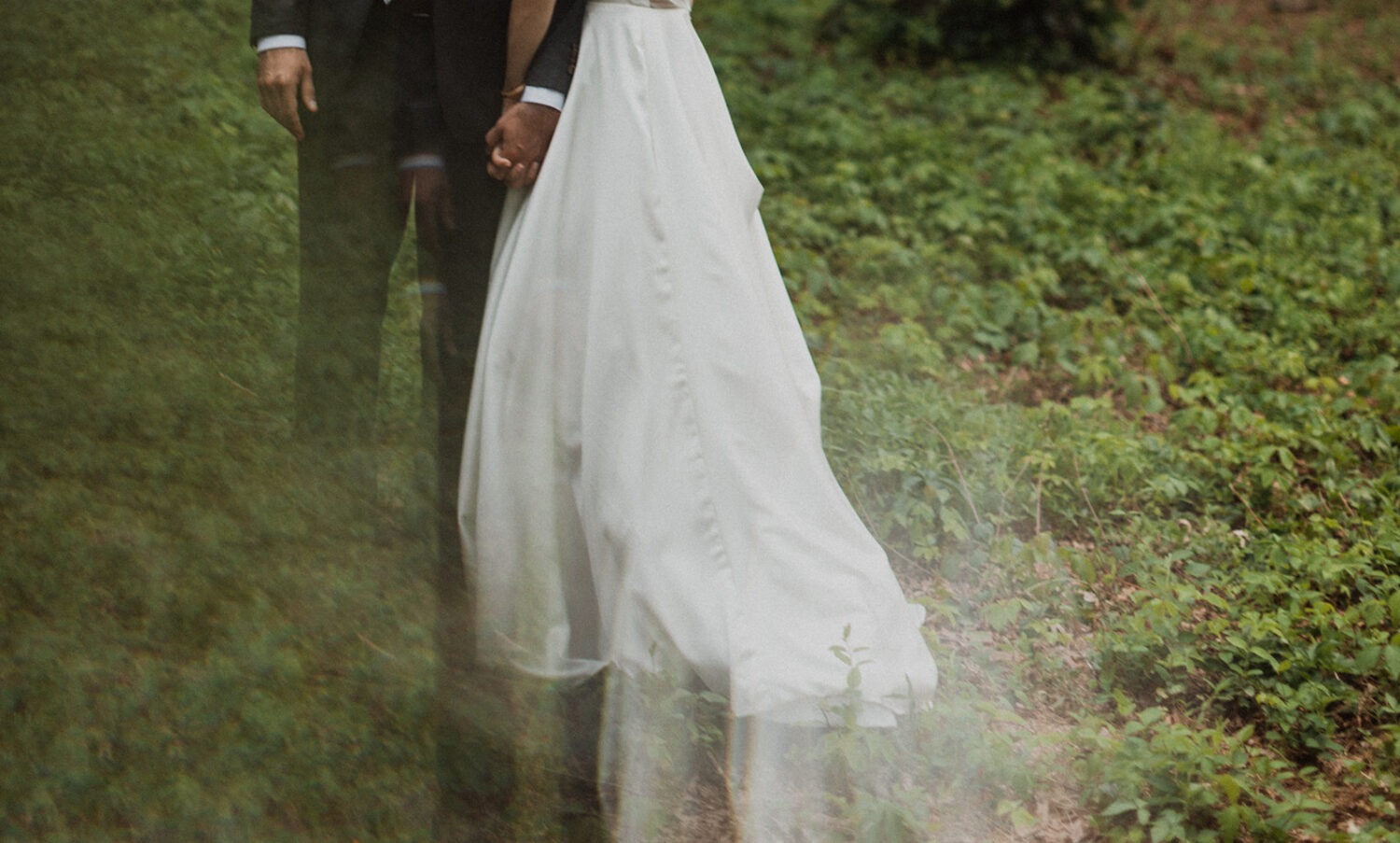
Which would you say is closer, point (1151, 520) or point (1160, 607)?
point (1160, 607)

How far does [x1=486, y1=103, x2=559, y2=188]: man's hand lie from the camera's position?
2.43 m

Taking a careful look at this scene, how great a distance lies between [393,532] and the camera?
2785 mm

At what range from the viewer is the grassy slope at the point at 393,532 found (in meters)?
2.28

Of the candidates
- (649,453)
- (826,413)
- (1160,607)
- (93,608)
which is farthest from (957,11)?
(93,608)

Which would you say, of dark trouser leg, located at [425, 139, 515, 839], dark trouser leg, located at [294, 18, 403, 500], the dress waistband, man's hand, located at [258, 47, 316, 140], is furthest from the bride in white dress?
man's hand, located at [258, 47, 316, 140]

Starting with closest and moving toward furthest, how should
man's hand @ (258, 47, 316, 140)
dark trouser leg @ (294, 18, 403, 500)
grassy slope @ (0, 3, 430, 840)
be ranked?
grassy slope @ (0, 3, 430, 840) < man's hand @ (258, 47, 316, 140) < dark trouser leg @ (294, 18, 403, 500)

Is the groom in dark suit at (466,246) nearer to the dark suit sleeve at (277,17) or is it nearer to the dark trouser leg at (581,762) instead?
the dark trouser leg at (581,762)

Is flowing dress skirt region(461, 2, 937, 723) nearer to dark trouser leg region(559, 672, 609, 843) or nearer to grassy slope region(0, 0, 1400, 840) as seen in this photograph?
dark trouser leg region(559, 672, 609, 843)

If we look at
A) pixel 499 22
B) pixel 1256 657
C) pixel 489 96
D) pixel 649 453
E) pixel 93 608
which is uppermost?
pixel 499 22

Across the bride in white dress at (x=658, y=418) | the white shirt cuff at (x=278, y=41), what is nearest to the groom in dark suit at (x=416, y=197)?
the white shirt cuff at (x=278, y=41)

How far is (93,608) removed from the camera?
2.31 metres

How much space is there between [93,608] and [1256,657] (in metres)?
2.69

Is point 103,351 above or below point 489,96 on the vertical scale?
below

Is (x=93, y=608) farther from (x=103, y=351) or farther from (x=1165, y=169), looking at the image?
(x=1165, y=169)
